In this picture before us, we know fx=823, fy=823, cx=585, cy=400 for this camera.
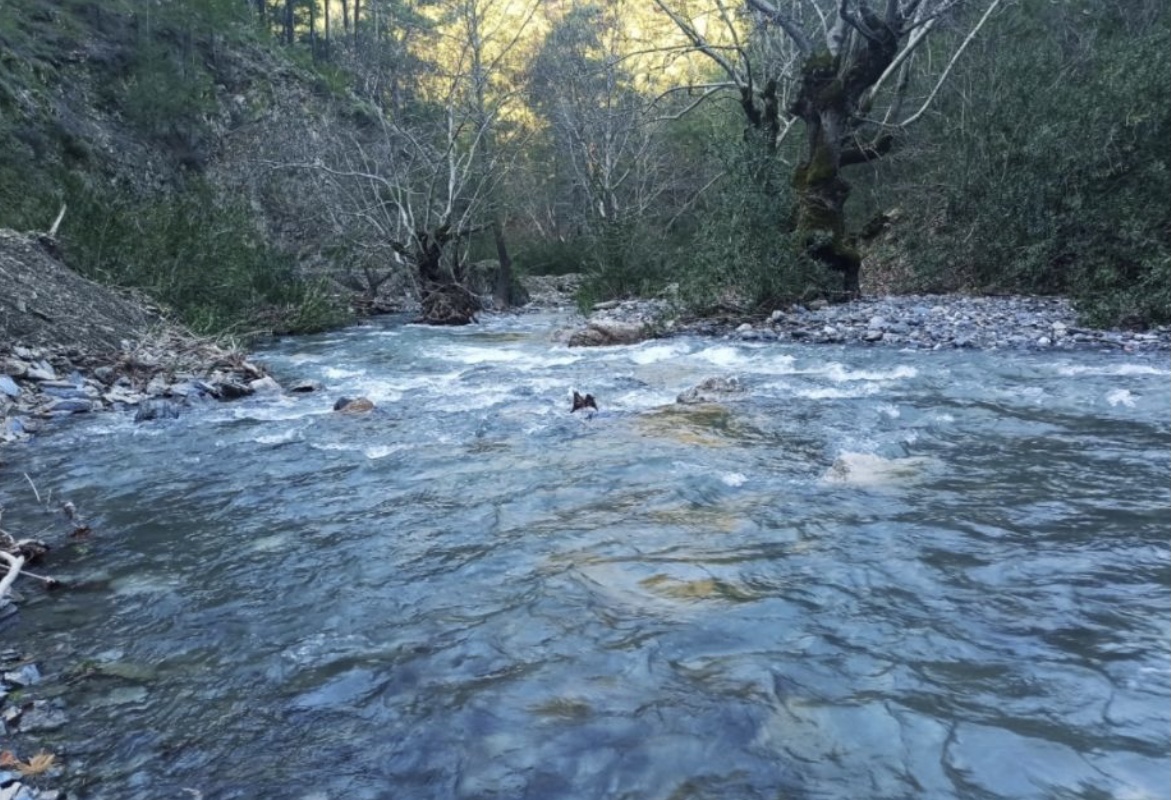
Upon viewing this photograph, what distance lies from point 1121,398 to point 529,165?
87.6 feet

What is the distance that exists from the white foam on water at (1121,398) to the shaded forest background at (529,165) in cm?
368

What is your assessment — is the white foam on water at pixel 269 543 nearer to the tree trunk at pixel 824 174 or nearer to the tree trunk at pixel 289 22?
the tree trunk at pixel 824 174

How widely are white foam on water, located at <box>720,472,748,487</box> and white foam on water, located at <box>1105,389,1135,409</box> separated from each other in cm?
336

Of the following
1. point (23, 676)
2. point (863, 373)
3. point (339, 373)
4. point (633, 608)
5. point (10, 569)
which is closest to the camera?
point (23, 676)

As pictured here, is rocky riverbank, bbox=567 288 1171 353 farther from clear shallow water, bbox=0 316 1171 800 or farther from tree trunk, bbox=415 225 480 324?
tree trunk, bbox=415 225 480 324

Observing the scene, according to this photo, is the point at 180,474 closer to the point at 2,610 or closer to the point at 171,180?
the point at 2,610

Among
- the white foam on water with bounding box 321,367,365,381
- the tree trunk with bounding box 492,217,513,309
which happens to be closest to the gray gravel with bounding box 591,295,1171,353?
the white foam on water with bounding box 321,367,365,381

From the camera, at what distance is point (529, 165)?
1210 inches

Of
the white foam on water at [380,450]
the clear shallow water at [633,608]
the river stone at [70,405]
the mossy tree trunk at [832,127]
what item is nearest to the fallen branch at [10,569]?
the clear shallow water at [633,608]

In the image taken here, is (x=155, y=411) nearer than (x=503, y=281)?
Yes

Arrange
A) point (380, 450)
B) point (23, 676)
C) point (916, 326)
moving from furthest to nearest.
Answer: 1. point (916, 326)
2. point (380, 450)
3. point (23, 676)

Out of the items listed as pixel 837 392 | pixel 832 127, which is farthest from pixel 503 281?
pixel 837 392

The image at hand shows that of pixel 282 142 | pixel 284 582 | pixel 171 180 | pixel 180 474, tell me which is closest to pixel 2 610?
pixel 284 582

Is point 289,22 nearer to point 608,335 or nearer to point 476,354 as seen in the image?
point 476,354
